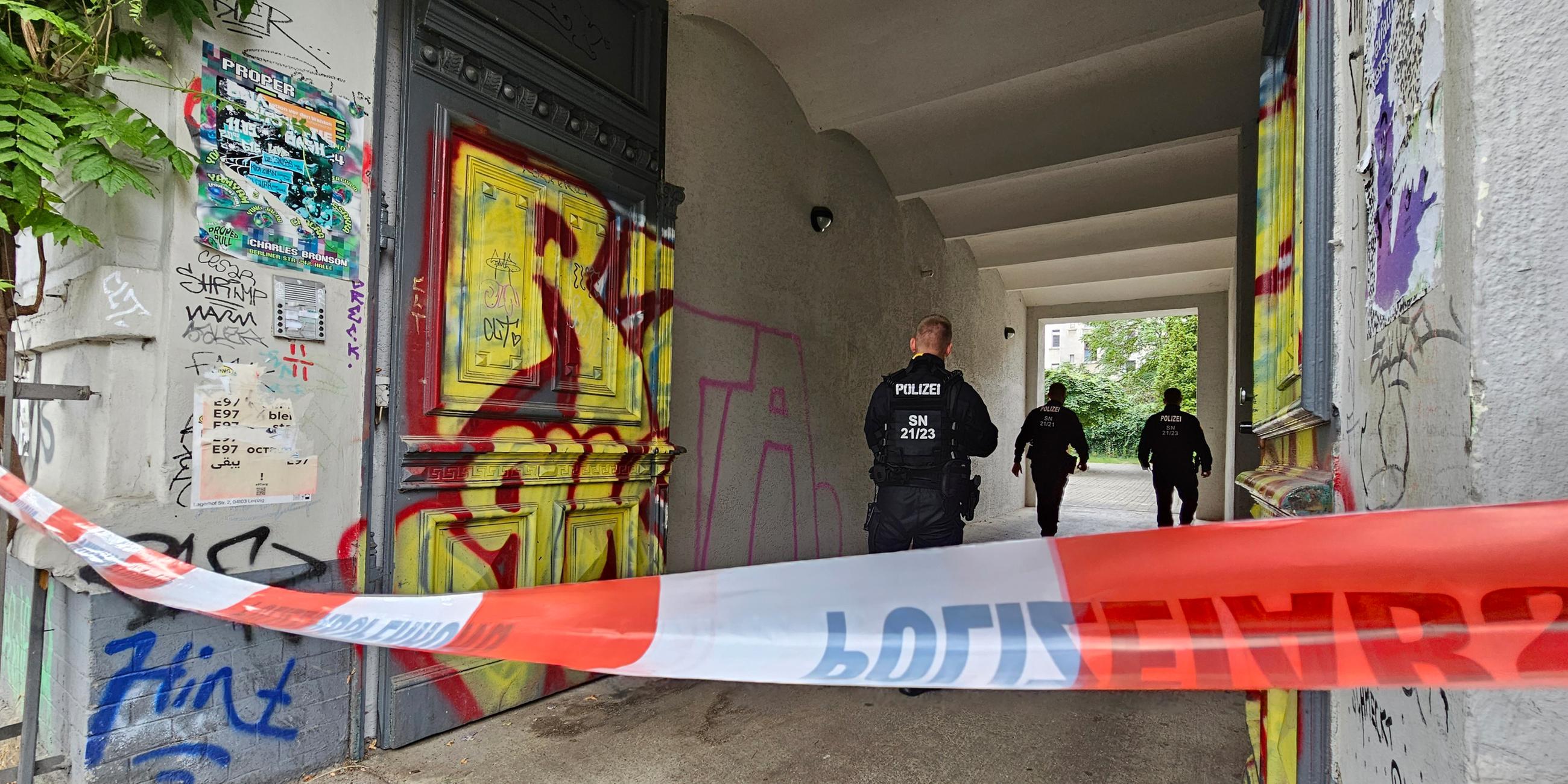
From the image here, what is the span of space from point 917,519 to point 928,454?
0.36 meters

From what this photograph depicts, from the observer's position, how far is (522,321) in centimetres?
328

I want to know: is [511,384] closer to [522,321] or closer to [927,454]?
[522,321]

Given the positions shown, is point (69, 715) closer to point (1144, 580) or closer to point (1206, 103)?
point (1144, 580)

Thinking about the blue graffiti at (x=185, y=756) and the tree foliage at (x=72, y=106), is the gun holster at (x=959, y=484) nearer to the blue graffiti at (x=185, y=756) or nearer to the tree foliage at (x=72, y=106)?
the blue graffiti at (x=185, y=756)

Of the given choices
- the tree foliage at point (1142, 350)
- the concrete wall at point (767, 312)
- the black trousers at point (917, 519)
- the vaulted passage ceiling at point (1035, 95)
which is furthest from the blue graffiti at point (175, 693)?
the tree foliage at point (1142, 350)

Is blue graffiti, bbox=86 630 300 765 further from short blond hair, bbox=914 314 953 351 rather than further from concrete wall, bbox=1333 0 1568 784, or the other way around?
short blond hair, bbox=914 314 953 351

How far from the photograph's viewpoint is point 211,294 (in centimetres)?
236

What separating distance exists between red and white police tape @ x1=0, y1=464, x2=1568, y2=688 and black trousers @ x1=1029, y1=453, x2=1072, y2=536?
6532 mm

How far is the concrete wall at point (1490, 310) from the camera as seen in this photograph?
792mm

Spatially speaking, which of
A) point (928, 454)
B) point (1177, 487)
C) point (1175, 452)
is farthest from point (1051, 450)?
point (928, 454)

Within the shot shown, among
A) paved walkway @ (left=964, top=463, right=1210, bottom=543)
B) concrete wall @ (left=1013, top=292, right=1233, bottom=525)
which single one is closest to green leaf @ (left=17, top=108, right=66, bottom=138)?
paved walkway @ (left=964, top=463, right=1210, bottom=543)

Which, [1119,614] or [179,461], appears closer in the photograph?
[1119,614]

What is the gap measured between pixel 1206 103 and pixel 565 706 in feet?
19.6

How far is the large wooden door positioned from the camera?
2.88 metres
